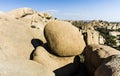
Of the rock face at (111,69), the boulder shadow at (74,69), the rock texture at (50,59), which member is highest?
the rock face at (111,69)

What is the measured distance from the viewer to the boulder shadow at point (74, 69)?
13.0m

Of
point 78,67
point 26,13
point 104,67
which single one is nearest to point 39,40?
point 78,67

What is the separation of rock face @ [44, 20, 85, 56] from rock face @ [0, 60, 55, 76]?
2.70m

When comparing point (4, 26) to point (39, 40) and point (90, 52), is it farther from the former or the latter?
point (90, 52)

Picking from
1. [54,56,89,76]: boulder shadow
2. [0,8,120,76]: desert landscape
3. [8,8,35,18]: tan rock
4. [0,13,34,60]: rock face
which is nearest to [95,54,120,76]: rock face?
[0,8,120,76]: desert landscape

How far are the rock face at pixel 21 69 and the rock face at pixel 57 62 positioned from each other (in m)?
2.18

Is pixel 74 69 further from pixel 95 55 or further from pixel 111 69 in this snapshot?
pixel 111 69

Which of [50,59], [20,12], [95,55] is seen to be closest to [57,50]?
[50,59]

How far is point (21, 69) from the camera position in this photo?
969 centimetres

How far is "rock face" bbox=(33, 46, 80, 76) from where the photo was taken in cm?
1284

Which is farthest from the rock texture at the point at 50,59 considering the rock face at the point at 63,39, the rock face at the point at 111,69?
the rock face at the point at 111,69

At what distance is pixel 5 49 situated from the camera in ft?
44.8

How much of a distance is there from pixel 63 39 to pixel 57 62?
130 centimetres

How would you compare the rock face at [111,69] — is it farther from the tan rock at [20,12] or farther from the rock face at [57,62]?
the tan rock at [20,12]
